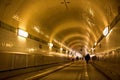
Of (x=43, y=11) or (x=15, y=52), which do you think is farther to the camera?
(x=43, y=11)

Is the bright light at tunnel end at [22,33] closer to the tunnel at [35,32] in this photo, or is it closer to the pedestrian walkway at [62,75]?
the tunnel at [35,32]

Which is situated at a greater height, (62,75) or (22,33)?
(22,33)

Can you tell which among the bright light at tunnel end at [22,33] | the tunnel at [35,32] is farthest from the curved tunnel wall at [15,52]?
the bright light at tunnel end at [22,33]

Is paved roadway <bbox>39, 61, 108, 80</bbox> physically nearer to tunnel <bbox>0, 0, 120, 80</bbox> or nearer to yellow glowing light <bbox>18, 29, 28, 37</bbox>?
tunnel <bbox>0, 0, 120, 80</bbox>

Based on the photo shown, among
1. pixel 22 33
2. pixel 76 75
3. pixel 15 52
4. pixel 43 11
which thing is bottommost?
pixel 76 75

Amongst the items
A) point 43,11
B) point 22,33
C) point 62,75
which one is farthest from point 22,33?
point 62,75

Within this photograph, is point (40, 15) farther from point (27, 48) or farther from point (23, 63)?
point (23, 63)

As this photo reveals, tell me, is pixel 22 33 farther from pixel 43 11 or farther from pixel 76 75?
pixel 76 75

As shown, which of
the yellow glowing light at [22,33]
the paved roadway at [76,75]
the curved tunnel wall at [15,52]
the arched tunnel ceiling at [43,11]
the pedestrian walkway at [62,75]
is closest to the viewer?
the arched tunnel ceiling at [43,11]

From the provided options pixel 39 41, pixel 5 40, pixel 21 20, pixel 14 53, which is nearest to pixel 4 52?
pixel 5 40

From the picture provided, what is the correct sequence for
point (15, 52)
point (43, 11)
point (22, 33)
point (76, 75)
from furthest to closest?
point (43, 11) → point (76, 75) → point (22, 33) → point (15, 52)

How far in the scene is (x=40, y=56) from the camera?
21750 mm

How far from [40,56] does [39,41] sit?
145cm

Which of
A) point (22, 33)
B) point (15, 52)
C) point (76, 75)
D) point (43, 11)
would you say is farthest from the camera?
point (43, 11)
